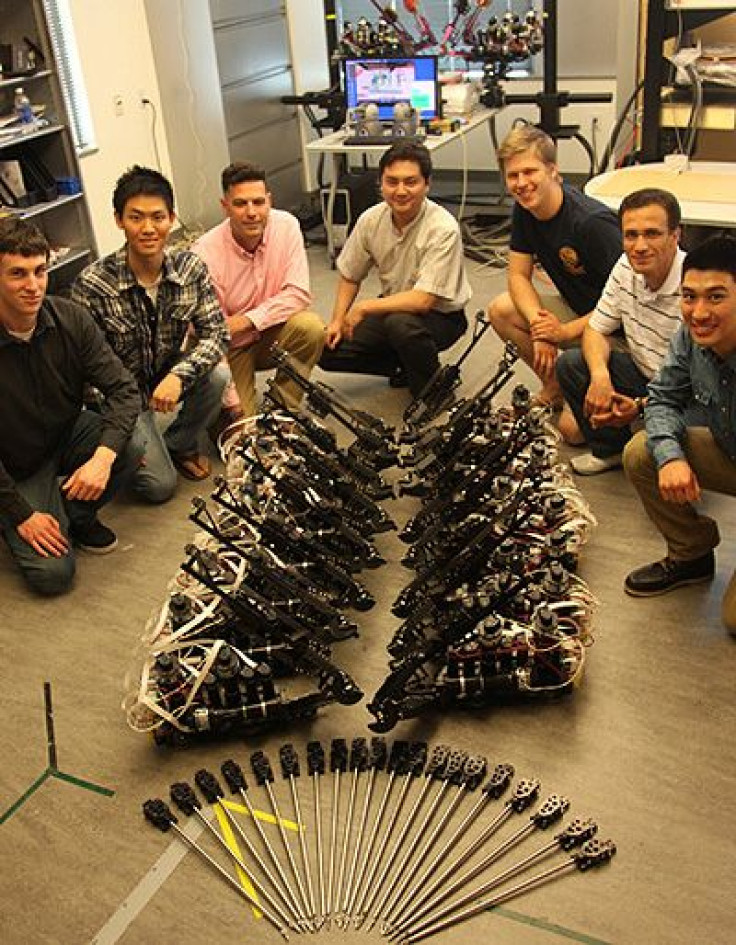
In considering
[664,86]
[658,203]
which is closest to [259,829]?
[658,203]

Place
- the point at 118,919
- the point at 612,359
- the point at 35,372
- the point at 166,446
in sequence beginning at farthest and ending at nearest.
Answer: the point at 166,446, the point at 612,359, the point at 35,372, the point at 118,919

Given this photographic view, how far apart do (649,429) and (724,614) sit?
479 mm

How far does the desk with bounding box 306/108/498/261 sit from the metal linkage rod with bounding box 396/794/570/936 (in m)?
3.36

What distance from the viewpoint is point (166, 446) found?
3340mm

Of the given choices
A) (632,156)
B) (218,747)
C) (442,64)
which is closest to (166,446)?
(218,747)

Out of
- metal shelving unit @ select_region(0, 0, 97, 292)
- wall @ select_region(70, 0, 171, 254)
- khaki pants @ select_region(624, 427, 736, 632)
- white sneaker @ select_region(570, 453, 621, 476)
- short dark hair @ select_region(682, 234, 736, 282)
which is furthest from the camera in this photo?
wall @ select_region(70, 0, 171, 254)

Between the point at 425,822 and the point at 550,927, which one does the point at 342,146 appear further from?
the point at 550,927

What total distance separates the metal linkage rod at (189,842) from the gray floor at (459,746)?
2 cm

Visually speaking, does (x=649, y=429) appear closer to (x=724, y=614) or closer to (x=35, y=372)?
(x=724, y=614)

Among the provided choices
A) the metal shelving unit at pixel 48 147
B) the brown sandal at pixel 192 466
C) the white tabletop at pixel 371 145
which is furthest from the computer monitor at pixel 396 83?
the brown sandal at pixel 192 466

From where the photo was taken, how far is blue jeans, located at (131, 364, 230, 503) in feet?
10.5

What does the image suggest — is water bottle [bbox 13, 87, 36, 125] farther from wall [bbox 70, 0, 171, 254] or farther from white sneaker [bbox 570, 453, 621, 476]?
white sneaker [bbox 570, 453, 621, 476]

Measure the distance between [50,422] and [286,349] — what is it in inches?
38.4

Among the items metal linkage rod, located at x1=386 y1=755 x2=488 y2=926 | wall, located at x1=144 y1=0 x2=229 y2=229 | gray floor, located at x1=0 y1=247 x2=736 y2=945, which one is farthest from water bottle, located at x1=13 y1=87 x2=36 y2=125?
metal linkage rod, located at x1=386 y1=755 x2=488 y2=926
